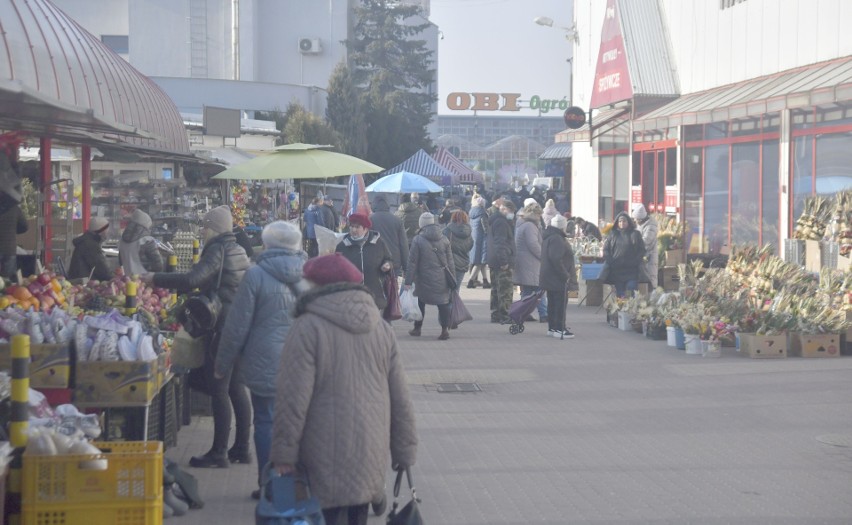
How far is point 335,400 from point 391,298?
728 cm

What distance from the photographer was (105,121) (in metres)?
6.45

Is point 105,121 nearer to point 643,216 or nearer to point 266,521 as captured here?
point 266,521

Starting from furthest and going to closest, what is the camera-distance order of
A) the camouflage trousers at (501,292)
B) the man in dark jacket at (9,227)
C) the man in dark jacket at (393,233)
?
the camouflage trousers at (501,292) → the man in dark jacket at (393,233) → the man in dark jacket at (9,227)

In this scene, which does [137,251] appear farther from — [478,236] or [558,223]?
[478,236]

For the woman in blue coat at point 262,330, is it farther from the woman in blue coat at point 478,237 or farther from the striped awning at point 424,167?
the striped awning at point 424,167

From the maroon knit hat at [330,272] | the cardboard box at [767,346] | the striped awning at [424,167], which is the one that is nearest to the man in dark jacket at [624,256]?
the cardboard box at [767,346]

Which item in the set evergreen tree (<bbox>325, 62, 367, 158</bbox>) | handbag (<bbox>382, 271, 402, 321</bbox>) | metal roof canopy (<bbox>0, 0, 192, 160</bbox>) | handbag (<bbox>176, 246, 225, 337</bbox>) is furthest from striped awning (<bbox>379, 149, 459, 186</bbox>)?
handbag (<bbox>176, 246, 225, 337</bbox>)

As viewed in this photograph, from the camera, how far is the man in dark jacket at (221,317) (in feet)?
24.9

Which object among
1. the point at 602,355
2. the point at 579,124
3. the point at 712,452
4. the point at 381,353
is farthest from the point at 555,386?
the point at 579,124

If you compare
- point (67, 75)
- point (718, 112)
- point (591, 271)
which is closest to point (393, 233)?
point (67, 75)

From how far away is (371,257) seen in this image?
38.5 ft

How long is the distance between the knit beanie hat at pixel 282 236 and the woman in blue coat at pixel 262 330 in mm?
61

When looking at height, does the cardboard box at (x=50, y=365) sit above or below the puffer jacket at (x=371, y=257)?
below

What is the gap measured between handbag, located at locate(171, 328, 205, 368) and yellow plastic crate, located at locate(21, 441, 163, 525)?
92.7 inches
